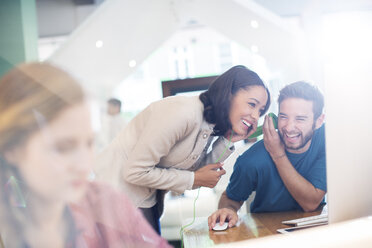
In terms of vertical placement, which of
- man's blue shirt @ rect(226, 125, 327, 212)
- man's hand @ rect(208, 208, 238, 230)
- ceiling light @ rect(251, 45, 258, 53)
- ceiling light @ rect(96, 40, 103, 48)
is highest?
ceiling light @ rect(96, 40, 103, 48)

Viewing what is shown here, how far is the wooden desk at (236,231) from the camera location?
90cm

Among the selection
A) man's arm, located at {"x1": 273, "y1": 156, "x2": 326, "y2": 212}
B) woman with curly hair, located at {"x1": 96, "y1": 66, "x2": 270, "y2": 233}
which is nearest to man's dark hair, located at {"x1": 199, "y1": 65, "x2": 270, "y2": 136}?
woman with curly hair, located at {"x1": 96, "y1": 66, "x2": 270, "y2": 233}

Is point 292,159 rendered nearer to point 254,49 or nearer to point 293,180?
point 293,180

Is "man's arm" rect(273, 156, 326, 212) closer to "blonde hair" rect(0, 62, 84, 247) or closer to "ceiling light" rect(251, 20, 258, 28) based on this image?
"ceiling light" rect(251, 20, 258, 28)

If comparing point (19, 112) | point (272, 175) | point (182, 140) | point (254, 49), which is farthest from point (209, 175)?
point (19, 112)

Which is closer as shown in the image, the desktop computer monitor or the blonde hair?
the blonde hair

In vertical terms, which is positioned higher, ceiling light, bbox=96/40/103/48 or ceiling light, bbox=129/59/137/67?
ceiling light, bbox=96/40/103/48

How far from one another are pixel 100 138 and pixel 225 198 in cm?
35

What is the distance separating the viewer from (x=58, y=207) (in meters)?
0.70

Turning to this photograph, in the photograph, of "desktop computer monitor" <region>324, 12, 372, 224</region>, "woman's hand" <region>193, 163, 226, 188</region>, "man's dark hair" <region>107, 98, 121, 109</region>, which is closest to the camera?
"man's dark hair" <region>107, 98, 121, 109</region>

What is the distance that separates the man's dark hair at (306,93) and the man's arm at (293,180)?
0.34 feet

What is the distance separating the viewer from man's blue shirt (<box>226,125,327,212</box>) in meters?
0.97

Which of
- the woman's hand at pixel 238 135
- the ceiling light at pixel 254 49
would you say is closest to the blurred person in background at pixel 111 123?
the woman's hand at pixel 238 135

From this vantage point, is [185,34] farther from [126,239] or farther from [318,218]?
[318,218]
